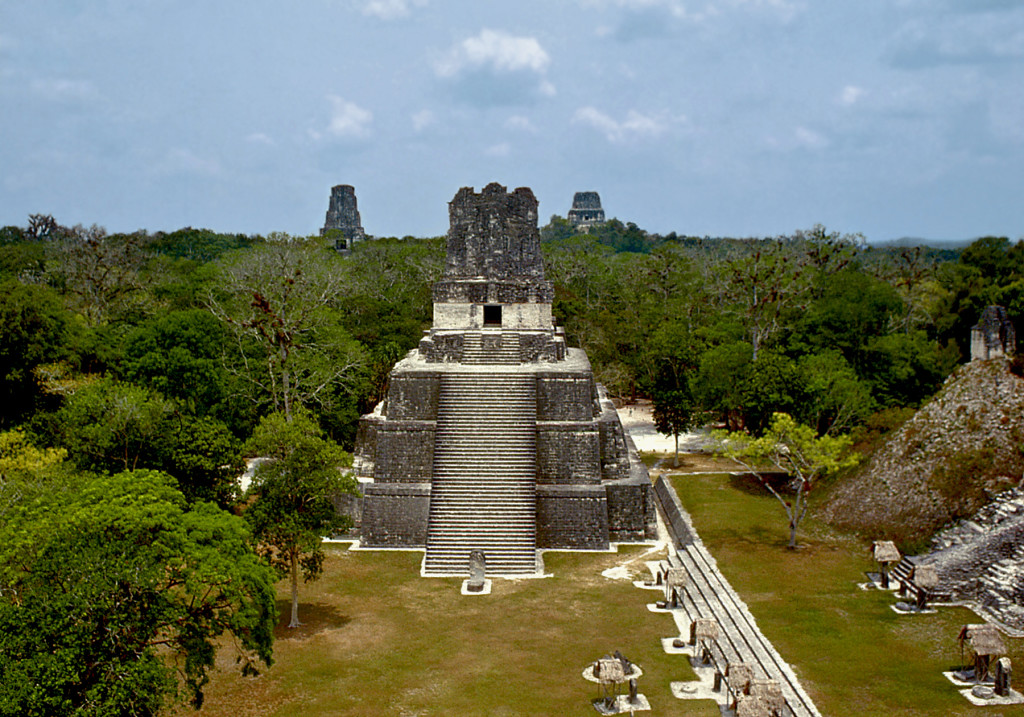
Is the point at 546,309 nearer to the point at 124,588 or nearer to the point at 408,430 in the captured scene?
the point at 408,430

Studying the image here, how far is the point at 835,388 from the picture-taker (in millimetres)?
27438

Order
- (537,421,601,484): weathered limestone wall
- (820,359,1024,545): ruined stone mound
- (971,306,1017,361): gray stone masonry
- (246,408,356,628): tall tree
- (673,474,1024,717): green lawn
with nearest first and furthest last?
(673,474,1024,717): green lawn → (246,408,356,628): tall tree → (820,359,1024,545): ruined stone mound → (537,421,601,484): weathered limestone wall → (971,306,1017,361): gray stone masonry

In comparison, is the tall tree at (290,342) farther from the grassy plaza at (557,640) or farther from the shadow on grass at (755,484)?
the shadow on grass at (755,484)

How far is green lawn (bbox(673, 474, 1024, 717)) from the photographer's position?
43.6 ft

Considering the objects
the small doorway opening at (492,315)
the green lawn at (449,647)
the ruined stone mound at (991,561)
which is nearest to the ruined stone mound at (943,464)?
the ruined stone mound at (991,561)

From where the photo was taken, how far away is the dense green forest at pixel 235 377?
10977 mm

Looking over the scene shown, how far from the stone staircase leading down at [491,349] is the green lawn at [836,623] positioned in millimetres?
7084

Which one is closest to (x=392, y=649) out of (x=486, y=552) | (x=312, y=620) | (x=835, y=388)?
(x=312, y=620)

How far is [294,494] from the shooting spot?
16703mm

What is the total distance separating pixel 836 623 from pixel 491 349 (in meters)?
12.8

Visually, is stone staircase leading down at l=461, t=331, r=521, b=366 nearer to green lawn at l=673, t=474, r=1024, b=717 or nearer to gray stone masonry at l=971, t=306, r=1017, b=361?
green lawn at l=673, t=474, r=1024, b=717

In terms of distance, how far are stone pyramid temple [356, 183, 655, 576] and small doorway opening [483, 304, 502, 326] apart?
0.66 metres

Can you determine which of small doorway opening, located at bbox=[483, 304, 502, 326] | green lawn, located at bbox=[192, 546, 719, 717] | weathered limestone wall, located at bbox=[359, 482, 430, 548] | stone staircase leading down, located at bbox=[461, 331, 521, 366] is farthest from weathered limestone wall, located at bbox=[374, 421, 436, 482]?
small doorway opening, located at bbox=[483, 304, 502, 326]

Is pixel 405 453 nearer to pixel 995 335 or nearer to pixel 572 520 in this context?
pixel 572 520
